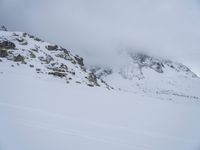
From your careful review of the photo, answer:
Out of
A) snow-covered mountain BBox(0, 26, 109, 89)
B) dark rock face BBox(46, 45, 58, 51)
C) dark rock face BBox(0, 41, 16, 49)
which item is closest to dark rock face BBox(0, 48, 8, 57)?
snow-covered mountain BBox(0, 26, 109, 89)

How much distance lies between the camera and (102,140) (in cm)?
705

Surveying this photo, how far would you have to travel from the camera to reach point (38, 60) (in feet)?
305

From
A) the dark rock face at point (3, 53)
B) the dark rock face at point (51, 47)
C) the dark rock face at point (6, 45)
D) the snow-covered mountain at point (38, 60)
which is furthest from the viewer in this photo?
the dark rock face at point (51, 47)

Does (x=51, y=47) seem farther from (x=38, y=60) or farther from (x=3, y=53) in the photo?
(x=3, y=53)

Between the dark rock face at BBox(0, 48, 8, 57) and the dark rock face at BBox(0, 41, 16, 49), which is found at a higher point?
the dark rock face at BBox(0, 41, 16, 49)

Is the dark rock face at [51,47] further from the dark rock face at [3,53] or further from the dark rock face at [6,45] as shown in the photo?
the dark rock face at [3,53]

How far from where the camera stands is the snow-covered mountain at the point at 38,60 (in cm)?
7469

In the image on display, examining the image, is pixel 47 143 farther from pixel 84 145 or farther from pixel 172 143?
pixel 172 143

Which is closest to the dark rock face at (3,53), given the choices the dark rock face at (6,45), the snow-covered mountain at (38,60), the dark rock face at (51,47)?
the snow-covered mountain at (38,60)

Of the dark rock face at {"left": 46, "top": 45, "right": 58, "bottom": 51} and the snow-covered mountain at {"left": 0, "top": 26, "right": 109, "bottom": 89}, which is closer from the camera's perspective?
the snow-covered mountain at {"left": 0, "top": 26, "right": 109, "bottom": 89}

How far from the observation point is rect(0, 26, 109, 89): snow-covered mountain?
74.7 meters

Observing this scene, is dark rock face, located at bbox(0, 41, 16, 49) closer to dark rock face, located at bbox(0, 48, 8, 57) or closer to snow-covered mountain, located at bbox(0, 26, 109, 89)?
snow-covered mountain, located at bbox(0, 26, 109, 89)

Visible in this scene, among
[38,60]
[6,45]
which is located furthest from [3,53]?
[38,60]

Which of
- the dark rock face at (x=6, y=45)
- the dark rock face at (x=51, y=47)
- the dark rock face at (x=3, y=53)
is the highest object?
the dark rock face at (x=51, y=47)
